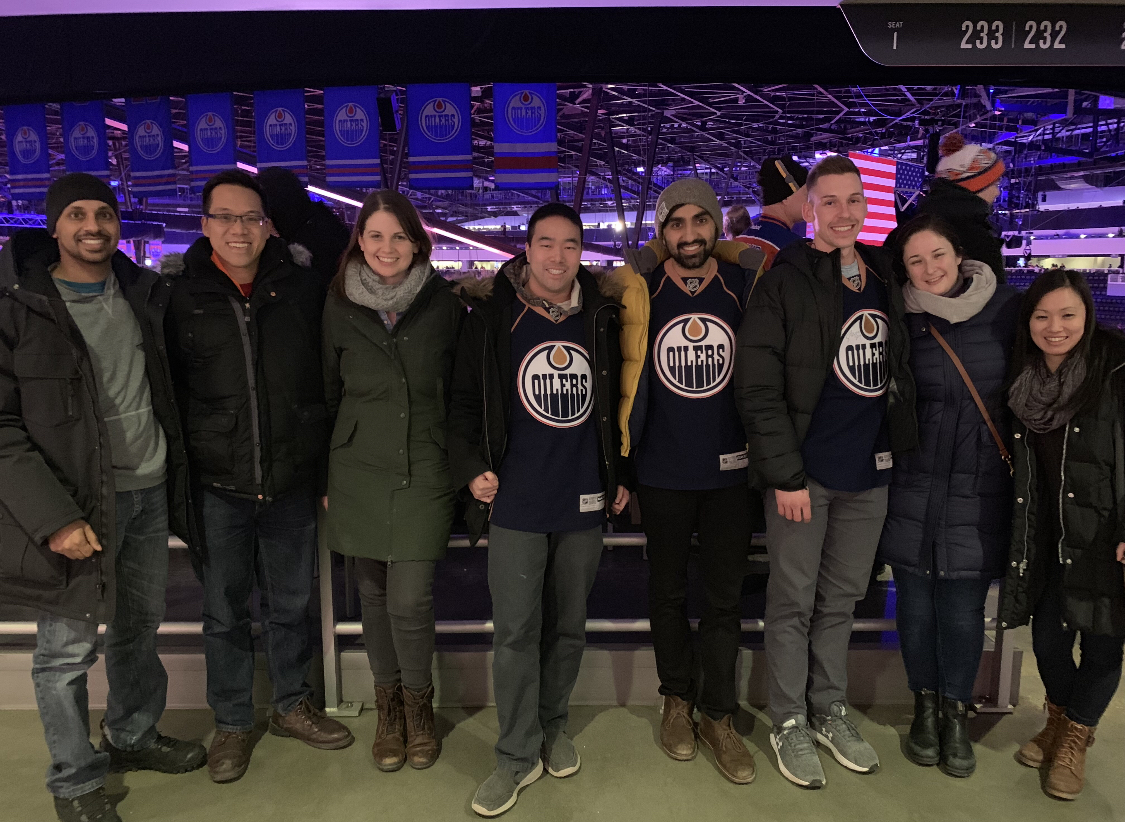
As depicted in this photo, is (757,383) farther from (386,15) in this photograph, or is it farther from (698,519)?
(386,15)

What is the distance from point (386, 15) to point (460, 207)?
18.5 meters

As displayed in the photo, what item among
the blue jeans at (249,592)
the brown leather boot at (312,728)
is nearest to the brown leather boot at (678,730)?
the brown leather boot at (312,728)

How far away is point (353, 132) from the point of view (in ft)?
15.3

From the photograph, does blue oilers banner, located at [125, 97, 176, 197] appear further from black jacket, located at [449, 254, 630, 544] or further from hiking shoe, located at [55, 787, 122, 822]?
hiking shoe, located at [55, 787, 122, 822]

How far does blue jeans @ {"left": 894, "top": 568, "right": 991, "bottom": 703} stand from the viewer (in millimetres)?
2230

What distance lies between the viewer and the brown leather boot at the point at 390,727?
7.54 ft

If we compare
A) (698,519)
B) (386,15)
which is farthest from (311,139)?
(698,519)

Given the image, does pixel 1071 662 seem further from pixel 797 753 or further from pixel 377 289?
pixel 377 289

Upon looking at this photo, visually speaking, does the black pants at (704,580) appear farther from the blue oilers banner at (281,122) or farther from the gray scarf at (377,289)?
the blue oilers banner at (281,122)

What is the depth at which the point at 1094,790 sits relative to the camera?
2191 millimetres

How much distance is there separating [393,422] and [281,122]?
3.64m

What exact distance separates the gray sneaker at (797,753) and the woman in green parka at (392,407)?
3.98ft

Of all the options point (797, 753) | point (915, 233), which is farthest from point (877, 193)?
point (797, 753)

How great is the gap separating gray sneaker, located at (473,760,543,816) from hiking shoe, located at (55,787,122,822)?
1.05 metres
